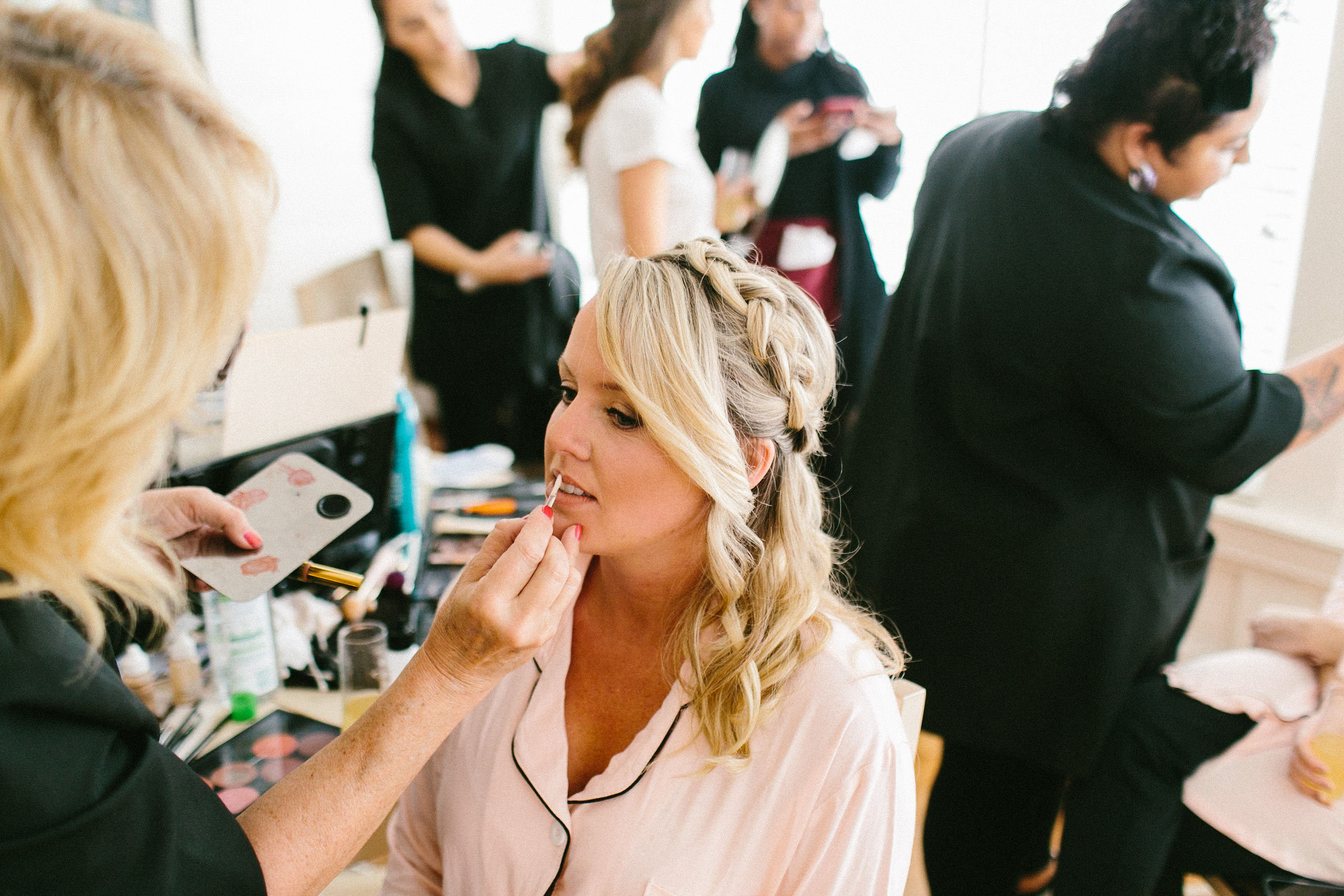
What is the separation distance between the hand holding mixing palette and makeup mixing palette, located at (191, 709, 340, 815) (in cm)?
28

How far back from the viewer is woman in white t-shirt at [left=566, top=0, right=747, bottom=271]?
2148mm

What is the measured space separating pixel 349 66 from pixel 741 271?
11.0ft

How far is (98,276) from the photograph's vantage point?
633 mm

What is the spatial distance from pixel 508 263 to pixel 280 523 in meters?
1.73

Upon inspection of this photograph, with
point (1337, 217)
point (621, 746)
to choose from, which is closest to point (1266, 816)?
point (621, 746)

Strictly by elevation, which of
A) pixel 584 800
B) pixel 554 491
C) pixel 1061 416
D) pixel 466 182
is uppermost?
pixel 466 182

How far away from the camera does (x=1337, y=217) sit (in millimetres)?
2080

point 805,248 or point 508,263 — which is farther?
point 508,263

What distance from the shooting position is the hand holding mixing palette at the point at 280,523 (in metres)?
1.15

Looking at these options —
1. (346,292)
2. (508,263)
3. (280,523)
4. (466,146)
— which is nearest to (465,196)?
(466,146)

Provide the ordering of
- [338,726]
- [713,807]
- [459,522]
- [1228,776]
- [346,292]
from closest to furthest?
1. [713,807]
2. [338,726]
3. [1228,776]
4. [459,522]
5. [346,292]

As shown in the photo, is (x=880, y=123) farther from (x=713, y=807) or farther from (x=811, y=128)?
(x=713, y=807)

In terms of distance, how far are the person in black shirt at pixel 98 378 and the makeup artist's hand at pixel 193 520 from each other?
0.41 metres

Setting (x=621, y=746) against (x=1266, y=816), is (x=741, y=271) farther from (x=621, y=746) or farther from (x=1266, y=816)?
(x=1266, y=816)
